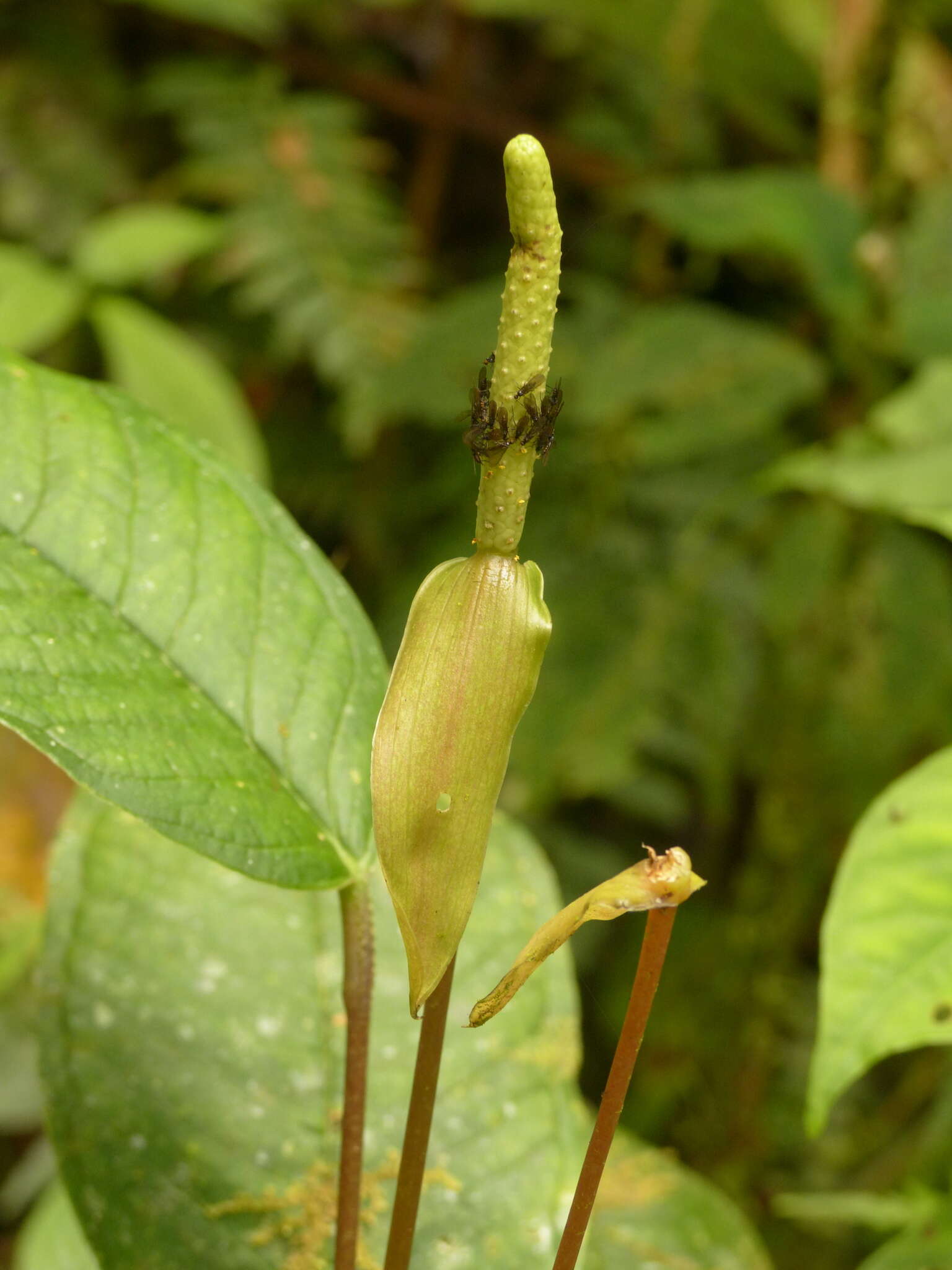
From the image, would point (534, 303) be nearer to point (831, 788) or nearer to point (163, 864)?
point (163, 864)

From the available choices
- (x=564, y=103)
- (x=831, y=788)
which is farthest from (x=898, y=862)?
(x=564, y=103)

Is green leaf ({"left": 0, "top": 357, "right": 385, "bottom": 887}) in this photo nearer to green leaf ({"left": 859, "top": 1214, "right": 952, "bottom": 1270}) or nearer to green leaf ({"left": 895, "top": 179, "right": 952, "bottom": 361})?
green leaf ({"left": 859, "top": 1214, "right": 952, "bottom": 1270})

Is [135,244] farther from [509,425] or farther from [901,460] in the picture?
[509,425]

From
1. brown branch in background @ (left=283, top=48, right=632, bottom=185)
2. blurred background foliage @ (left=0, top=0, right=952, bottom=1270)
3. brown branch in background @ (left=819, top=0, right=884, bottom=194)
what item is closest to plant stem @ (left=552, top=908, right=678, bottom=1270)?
blurred background foliage @ (left=0, top=0, right=952, bottom=1270)

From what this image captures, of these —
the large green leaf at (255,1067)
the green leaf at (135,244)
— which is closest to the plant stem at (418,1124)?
the large green leaf at (255,1067)

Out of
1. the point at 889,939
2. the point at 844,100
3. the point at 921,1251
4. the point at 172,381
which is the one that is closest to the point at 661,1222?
the point at 921,1251
